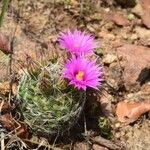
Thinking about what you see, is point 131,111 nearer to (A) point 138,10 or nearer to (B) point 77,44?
(B) point 77,44

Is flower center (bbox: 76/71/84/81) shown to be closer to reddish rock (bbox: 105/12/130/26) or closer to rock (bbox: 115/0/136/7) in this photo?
reddish rock (bbox: 105/12/130/26)

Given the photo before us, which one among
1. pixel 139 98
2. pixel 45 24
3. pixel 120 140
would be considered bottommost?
pixel 120 140

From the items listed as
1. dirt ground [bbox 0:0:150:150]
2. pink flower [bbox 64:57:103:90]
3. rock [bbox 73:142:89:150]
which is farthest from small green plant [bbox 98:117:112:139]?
pink flower [bbox 64:57:103:90]

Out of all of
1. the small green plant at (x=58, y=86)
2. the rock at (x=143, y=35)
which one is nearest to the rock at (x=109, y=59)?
the rock at (x=143, y=35)

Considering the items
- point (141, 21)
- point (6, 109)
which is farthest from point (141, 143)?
point (141, 21)

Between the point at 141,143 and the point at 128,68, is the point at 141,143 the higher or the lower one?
the lower one

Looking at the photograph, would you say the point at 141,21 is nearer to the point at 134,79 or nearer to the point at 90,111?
the point at 134,79

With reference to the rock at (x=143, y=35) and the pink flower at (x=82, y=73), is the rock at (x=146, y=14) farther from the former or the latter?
the pink flower at (x=82, y=73)
